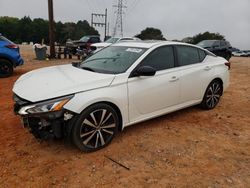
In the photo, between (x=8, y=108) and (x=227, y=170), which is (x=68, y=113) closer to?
(x=227, y=170)

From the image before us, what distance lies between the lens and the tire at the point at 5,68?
9496 mm

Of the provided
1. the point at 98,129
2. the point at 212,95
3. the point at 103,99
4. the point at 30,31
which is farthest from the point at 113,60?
the point at 30,31

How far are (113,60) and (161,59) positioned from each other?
2.87 ft

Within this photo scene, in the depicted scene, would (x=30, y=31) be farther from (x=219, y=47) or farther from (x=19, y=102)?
(x=19, y=102)

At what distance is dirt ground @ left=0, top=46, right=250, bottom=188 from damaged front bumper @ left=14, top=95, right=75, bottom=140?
38cm

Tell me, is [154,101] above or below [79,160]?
above

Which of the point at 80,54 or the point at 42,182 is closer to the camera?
the point at 42,182

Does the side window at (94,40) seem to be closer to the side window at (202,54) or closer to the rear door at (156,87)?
the side window at (202,54)

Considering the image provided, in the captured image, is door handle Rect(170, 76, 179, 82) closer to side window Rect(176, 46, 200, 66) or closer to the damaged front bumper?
side window Rect(176, 46, 200, 66)

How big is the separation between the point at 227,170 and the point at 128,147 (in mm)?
1438

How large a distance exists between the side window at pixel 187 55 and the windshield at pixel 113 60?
0.87m

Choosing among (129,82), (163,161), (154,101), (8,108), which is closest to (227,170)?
(163,161)

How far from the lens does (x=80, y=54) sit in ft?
58.9

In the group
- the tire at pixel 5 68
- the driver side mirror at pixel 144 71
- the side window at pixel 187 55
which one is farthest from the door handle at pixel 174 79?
the tire at pixel 5 68
